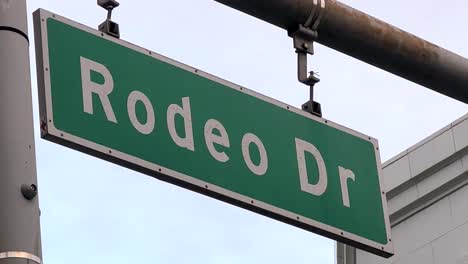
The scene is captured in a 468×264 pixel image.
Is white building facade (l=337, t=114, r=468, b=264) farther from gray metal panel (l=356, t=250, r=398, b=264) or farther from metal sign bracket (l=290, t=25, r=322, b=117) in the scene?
metal sign bracket (l=290, t=25, r=322, b=117)

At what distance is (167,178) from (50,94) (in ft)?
1.82

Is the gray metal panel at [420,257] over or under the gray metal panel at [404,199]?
under

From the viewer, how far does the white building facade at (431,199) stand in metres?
12.9

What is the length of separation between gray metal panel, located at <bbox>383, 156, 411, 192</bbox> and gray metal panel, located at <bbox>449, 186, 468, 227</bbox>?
24.5 inches

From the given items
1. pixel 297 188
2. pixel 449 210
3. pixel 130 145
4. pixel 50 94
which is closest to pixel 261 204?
pixel 297 188

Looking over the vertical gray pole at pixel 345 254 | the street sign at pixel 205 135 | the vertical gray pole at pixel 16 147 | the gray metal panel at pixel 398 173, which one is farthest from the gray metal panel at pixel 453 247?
the vertical gray pole at pixel 16 147

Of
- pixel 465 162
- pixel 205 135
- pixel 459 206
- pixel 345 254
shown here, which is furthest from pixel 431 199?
pixel 205 135

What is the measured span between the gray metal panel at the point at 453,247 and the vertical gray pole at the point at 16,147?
912 centimetres

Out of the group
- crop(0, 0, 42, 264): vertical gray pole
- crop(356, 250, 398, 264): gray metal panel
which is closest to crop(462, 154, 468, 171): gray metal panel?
crop(356, 250, 398, 264): gray metal panel

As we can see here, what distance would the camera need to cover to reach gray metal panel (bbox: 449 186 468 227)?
1279 centimetres

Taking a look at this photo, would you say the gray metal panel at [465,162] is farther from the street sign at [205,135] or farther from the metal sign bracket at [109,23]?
the metal sign bracket at [109,23]

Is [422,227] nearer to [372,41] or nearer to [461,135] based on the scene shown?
[461,135]


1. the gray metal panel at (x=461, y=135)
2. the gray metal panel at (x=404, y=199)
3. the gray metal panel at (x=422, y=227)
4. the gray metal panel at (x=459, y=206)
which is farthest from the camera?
the gray metal panel at (x=404, y=199)

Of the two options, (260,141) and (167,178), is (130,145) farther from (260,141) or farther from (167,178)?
(260,141)
